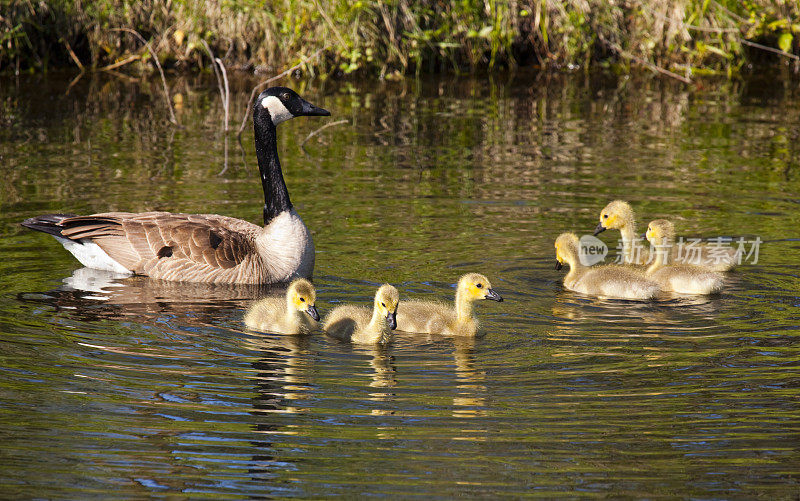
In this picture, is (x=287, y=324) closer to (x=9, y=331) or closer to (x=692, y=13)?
(x=9, y=331)

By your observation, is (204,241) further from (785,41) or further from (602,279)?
(785,41)

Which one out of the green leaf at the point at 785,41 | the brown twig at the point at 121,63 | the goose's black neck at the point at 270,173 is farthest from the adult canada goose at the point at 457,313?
the brown twig at the point at 121,63

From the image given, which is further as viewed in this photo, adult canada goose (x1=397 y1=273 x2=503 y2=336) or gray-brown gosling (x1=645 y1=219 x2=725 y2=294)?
gray-brown gosling (x1=645 y1=219 x2=725 y2=294)

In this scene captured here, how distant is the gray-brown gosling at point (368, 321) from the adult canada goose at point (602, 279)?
7.16 ft

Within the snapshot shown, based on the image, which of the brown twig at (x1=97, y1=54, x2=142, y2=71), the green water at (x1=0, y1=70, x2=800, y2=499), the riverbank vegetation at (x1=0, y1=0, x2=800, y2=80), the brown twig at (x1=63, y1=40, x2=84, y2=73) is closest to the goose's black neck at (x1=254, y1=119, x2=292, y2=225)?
the green water at (x1=0, y1=70, x2=800, y2=499)

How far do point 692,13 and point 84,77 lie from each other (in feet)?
37.9

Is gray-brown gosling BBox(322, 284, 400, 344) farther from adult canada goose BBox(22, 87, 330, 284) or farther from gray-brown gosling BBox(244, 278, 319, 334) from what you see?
adult canada goose BBox(22, 87, 330, 284)

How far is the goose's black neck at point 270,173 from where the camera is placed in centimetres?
1051

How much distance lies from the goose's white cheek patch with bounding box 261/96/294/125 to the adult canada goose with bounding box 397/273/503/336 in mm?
3215

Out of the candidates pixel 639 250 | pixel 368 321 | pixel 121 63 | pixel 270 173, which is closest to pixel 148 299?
pixel 270 173

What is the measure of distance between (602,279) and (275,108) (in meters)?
3.66

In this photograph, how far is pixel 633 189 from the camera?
13.4 m

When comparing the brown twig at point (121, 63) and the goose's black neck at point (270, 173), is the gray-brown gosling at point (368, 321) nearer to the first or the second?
the goose's black neck at point (270, 173)

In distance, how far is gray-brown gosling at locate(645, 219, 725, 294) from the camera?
9570 millimetres
